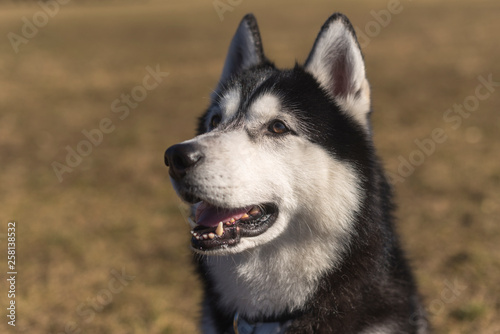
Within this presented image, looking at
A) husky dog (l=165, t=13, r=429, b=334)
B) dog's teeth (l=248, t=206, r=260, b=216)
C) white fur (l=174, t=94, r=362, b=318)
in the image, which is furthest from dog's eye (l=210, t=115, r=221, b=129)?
dog's teeth (l=248, t=206, r=260, b=216)

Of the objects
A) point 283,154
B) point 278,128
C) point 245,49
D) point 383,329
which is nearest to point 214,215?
point 283,154

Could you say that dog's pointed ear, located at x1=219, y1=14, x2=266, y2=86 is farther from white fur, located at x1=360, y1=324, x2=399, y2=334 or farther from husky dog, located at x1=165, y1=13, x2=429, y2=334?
white fur, located at x1=360, y1=324, x2=399, y2=334

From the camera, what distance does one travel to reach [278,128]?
263 centimetres

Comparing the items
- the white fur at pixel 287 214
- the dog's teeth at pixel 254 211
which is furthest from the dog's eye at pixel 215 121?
the dog's teeth at pixel 254 211

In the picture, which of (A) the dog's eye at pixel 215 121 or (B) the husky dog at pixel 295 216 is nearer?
(B) the husky dog at pixel 295 216

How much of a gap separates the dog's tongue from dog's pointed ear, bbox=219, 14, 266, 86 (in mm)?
1065

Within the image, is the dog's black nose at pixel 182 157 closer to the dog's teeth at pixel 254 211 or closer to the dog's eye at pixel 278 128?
the dog's teeth at pixel 254 211

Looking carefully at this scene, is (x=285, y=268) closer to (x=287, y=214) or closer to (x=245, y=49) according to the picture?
(x=287, y=214)

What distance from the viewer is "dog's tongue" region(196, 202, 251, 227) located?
2461 mm

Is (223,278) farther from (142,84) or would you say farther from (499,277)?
(142,84)

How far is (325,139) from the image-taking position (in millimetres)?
2578

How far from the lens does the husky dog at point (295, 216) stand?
2.35m

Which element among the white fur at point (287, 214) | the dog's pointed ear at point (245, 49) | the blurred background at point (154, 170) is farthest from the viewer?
the blurred background at point (154, 170)

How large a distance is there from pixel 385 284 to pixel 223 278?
2.81ft
